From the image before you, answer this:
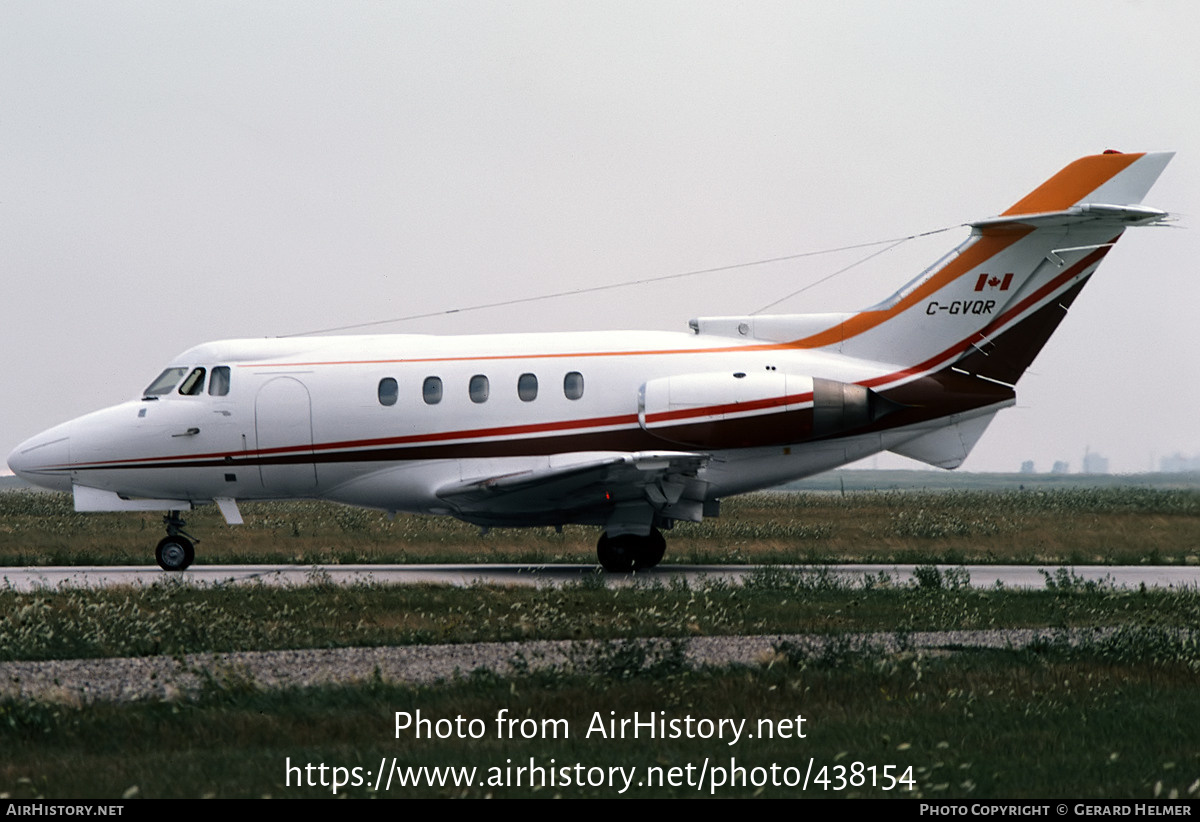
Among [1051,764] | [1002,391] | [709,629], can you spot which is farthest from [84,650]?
[1002,391]

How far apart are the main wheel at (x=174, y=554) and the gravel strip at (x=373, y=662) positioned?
1199 centimetres

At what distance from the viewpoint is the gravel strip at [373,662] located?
34.5 feet

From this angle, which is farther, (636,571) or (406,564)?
(406,564)

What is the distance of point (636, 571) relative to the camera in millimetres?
23219

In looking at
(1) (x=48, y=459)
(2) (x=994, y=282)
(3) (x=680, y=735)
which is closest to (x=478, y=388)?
(1) (x=48, y=459)

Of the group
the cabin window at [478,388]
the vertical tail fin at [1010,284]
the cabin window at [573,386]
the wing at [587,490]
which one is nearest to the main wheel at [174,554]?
the wing at [587,490]

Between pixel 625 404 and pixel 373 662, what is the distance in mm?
11447

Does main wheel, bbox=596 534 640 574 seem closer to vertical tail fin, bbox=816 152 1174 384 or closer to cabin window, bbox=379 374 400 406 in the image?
cabin window, bbox=379 374 400 406

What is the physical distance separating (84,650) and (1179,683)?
9849 millimetres

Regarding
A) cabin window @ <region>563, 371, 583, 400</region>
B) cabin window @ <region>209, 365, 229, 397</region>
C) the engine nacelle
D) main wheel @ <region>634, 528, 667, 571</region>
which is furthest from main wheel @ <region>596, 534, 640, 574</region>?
cabin window @ <region>209, 365, 229, 397</region>

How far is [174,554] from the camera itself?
78.3 ft

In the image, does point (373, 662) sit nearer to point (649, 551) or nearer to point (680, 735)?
point (680, 735)

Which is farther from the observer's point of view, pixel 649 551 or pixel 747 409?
pixel 649 551

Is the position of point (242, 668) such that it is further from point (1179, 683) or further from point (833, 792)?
point (1179, 683)
